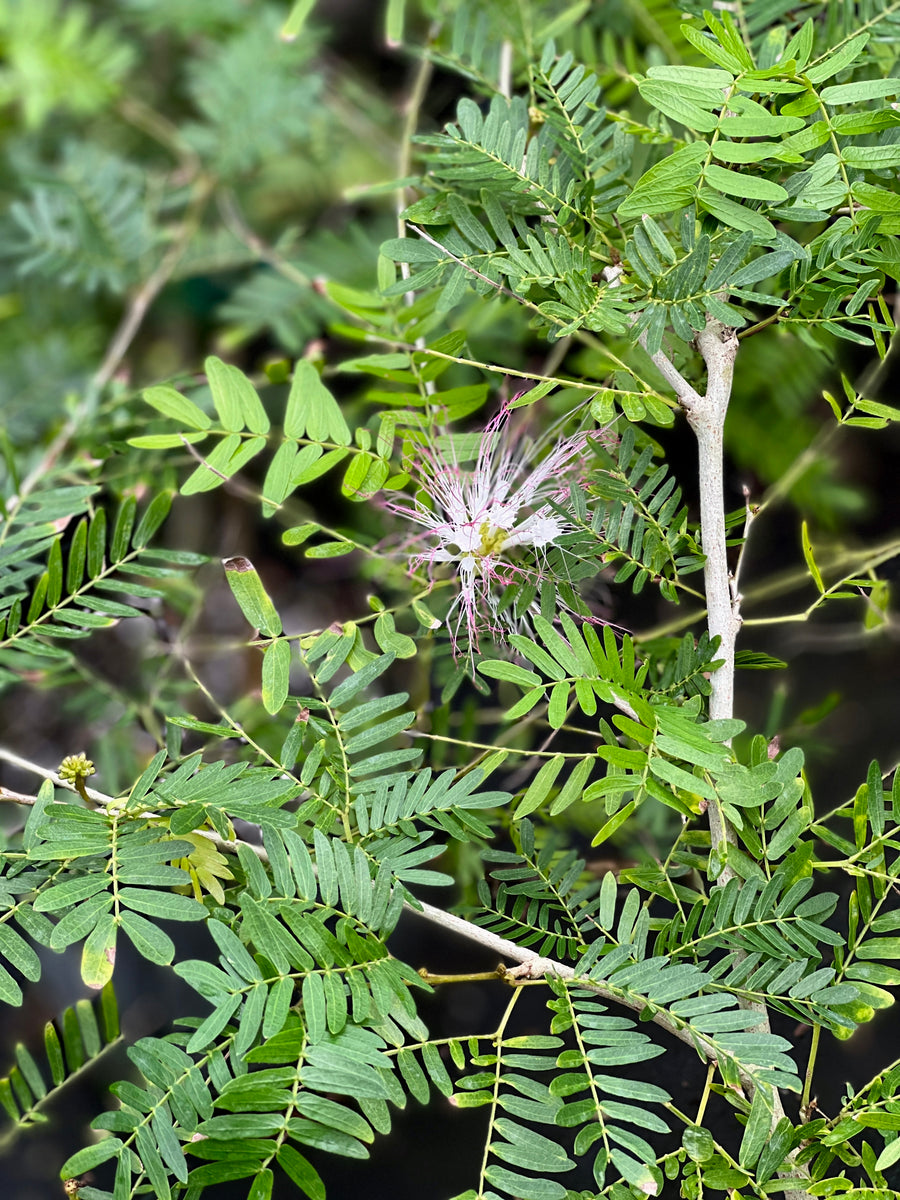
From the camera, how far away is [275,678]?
0.32 metres

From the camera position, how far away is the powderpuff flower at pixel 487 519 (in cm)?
35

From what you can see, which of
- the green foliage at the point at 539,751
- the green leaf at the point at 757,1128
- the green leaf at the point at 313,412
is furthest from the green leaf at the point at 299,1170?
the green leaf at the point at 313,412

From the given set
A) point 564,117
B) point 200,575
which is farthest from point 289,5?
point 564,117

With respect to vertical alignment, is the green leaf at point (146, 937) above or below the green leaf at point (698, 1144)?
above

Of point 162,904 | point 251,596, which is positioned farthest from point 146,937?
point 251,596

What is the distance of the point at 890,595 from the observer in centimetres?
44

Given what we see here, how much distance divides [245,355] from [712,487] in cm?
78

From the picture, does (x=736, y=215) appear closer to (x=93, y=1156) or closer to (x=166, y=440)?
(x=166, y=440)

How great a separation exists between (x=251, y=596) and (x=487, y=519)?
90 mm

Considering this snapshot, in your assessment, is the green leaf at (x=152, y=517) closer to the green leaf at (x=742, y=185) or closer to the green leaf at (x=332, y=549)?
the green leaf at (x=332, y=549)

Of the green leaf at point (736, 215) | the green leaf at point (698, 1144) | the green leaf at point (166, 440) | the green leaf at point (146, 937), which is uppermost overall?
the green leaf at point (736, 215)

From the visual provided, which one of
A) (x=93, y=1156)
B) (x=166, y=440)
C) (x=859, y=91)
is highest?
(x=859, y=91)

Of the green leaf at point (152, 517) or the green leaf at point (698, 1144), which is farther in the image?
the green leaf at point (152, 517)

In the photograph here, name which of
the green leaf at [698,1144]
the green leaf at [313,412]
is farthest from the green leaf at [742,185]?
the green leaf at [698,1144]
